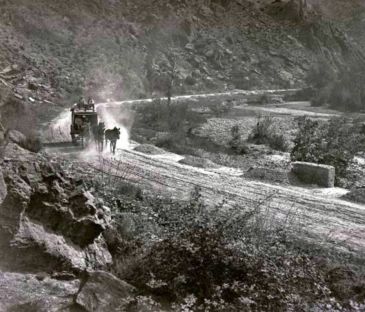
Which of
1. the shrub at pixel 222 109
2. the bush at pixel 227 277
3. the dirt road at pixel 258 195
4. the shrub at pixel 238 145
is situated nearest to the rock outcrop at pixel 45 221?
the bush at pixel 227 277

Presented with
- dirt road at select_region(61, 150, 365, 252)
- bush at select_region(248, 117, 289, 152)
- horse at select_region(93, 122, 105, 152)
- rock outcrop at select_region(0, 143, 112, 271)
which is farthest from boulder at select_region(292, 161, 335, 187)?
rock outcrop at select_region(0, 143, 112, 271)

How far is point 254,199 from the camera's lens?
49.9ft

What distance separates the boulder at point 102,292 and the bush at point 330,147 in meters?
13.1

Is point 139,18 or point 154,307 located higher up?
point 139,18


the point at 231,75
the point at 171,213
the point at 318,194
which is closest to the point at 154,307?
the point at 171,213

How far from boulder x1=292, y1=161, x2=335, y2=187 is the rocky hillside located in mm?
18874

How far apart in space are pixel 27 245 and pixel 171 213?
4487 millimetres

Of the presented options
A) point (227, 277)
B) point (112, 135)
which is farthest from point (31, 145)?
point (227, 277)

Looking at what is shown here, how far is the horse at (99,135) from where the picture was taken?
19.7m

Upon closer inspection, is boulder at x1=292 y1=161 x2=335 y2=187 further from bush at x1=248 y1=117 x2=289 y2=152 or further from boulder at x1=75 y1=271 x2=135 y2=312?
boulder at x1=75 y1=271 x2=135 y2=312

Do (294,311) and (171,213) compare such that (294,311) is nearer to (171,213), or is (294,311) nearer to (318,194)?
(171,213)

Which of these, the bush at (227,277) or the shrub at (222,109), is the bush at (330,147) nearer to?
the shrub at (222,109)

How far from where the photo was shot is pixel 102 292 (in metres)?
7.18

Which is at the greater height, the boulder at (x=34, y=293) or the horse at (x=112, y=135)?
the horse at (x=112, y=135)
